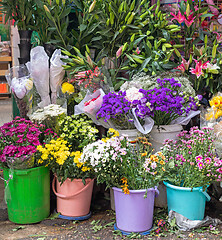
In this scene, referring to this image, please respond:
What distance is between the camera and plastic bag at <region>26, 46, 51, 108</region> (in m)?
3.12

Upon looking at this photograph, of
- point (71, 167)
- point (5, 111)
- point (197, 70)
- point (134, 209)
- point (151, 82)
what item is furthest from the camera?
point (5, 111)

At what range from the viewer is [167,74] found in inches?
122

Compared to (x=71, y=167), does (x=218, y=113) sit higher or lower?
higher

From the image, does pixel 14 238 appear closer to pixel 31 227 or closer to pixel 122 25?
pixel 31 227

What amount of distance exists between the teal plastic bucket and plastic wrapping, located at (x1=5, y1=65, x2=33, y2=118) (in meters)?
1.35

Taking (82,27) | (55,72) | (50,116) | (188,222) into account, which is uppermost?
(82,27)

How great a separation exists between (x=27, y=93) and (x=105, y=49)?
816mm

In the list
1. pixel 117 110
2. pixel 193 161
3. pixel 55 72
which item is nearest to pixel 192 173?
pixel 193 161

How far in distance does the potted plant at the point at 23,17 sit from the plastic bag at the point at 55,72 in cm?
41

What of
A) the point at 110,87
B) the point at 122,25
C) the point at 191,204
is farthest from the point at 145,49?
the point at 191,204

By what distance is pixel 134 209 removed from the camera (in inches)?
96.9

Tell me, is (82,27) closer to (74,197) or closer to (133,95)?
(133,95)

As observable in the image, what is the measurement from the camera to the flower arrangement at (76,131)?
2.80 meters

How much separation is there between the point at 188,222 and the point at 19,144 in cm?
128
